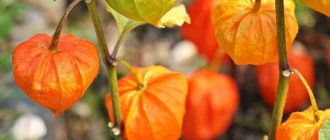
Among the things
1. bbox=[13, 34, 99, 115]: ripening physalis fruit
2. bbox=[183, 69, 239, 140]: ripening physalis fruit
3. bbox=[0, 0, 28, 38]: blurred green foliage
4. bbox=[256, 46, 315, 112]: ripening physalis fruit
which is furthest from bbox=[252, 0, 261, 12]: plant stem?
bbox=[256, 46, 315, 112]: ripening physalis fruit

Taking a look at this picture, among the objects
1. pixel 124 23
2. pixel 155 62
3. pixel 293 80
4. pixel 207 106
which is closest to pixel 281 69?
pixel 124 23

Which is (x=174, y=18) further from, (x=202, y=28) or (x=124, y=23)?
(x=202, y=28)

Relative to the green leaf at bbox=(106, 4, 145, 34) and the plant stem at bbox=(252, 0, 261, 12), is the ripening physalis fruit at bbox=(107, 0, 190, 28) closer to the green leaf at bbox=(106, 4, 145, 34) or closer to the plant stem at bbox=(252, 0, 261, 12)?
the plant stem at bbox=(252, 0, 261, 12)

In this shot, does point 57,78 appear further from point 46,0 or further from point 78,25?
point 46,0

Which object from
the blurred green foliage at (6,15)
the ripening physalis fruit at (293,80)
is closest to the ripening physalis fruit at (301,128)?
the blurred green foliage at (6,15)

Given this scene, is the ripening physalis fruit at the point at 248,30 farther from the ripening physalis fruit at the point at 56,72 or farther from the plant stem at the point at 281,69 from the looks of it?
the ripening physalis fruit at the point at 56,72
